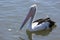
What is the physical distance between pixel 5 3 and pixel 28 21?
1835 millimetres

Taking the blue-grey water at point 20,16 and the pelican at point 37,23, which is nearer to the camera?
the blue-grey water at point 20,16

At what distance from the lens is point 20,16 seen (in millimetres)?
10086

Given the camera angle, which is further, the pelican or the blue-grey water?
the pelican

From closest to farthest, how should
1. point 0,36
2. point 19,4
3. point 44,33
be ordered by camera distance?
point 0,36 → point 44,33 → point 19,4

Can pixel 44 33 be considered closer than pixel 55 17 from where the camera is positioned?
Yes

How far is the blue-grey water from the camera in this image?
883cm

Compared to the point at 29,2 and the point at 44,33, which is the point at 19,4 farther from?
the point at 44,33

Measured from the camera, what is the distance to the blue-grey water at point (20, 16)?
8.83m

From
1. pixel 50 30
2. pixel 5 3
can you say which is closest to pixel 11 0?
pixel 5 3

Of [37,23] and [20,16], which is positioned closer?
[37,23]

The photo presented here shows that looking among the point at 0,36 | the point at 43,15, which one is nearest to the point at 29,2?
the point at 43,15

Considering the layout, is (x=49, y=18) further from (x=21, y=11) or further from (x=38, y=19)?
(x=21, y=11)

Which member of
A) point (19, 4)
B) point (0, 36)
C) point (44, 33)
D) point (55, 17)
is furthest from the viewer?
point (19, 4)

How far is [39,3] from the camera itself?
11281mm
